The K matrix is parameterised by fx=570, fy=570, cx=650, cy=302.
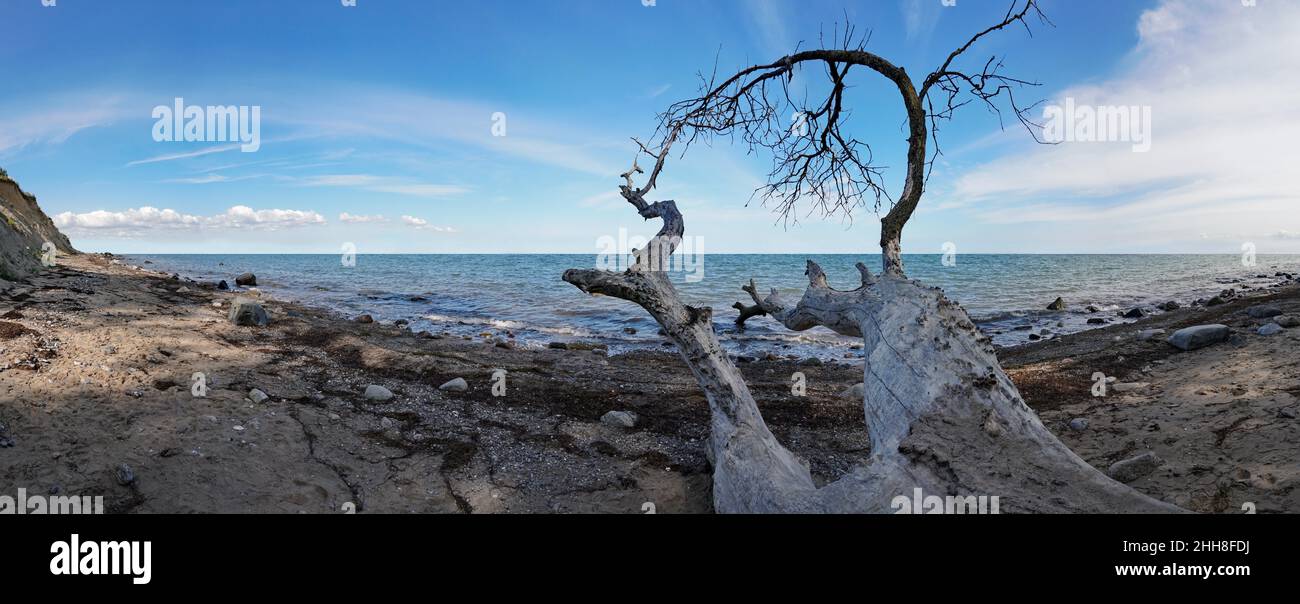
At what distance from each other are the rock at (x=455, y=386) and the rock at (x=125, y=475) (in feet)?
11.5

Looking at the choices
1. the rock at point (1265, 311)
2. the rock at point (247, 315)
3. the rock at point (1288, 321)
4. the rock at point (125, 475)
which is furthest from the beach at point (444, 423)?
the rock at point (247, 315)

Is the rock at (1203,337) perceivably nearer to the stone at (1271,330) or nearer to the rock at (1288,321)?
the stone at (1271,330)

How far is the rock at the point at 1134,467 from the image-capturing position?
186 inches

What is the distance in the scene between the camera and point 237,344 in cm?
869

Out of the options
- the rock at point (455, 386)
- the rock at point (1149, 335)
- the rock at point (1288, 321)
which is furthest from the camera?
the rock at point (1149, 335)

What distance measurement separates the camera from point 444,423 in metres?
6.26

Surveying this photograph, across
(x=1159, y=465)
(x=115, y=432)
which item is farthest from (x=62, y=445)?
(x=1159, y=465)

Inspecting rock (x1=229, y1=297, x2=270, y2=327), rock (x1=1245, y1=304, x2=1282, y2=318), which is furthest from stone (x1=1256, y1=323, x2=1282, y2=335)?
rock (x1=229, y1=297, x2=270, y2=327)

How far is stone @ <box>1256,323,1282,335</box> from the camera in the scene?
7.83 m

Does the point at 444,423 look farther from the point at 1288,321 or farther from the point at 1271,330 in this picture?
the point at 1288,321

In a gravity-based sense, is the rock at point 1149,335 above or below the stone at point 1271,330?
below

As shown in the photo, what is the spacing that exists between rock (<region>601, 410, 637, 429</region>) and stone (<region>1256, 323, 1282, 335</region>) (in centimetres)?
885

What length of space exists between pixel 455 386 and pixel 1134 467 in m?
7.23

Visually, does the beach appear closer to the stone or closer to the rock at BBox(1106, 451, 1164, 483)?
the rock at BBox(1106, 451, 1164, 483)
